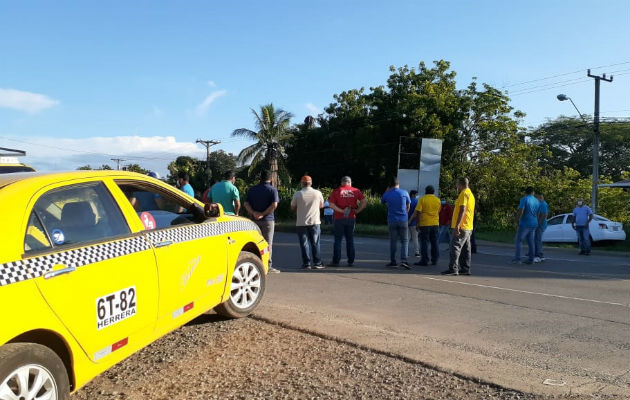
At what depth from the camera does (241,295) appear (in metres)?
5.74

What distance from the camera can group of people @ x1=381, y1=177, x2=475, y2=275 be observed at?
31.1 ft

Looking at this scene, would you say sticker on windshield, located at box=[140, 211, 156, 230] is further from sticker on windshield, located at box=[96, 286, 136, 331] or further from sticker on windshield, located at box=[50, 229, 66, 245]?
sticker on windshield, located at box=[50, 229, 66, 245]

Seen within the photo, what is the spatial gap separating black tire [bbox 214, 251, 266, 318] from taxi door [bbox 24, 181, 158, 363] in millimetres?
1525

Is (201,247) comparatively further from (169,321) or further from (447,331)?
(447,331)

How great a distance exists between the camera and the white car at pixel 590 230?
18.7 meters

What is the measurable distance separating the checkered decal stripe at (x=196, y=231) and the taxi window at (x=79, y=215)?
0.34m

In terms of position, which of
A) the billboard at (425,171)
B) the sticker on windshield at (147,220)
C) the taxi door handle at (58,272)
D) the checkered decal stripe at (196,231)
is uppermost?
the billboard at (425,171)

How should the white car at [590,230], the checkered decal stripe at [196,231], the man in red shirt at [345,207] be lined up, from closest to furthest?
the checkered decal stripe at [196,231]
the man in red shirt at [345,207]
the white car at [590,230]

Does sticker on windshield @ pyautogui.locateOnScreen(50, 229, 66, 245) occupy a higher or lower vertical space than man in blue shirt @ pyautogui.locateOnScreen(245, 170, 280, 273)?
lower

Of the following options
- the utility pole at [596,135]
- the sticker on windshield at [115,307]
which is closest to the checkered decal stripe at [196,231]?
the sticker on windshield at [115,307]

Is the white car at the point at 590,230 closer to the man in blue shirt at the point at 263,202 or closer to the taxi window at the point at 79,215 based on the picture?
the man in blue shirt at the point at 263,202

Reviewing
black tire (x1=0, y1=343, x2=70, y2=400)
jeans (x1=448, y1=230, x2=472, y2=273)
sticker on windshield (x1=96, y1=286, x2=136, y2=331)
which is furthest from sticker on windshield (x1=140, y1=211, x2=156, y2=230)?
jeans (x1=448, y1=230, x2=472, y2=273)

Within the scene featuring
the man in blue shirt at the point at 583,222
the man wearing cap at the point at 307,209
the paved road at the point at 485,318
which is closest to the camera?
the paved road at the point at 485,318

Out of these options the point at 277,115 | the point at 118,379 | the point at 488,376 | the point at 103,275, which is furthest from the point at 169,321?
the point at 277,115
